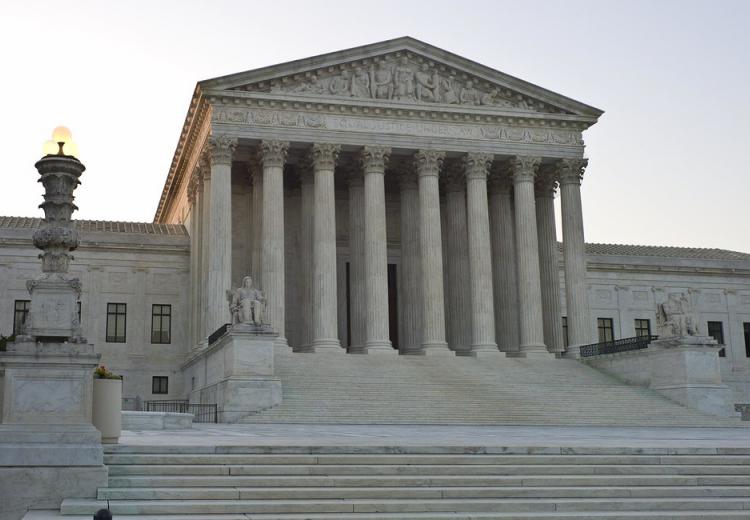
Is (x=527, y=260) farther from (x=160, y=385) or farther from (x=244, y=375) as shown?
(x=160, y=385)

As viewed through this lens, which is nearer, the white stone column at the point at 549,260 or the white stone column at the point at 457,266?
the white stone column at the point at 457,266

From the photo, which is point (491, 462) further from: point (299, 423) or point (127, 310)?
point (127, 310)

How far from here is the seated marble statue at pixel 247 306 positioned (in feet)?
126

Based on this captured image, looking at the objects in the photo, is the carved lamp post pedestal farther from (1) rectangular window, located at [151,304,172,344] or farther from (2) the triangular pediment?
(1) rectangular window, located at [151,304,172,344]

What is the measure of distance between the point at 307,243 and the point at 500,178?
39.4 feet

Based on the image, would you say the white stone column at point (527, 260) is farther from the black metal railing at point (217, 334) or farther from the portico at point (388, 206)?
the black metal railing at point (217, 334)

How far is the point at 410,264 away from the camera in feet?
173

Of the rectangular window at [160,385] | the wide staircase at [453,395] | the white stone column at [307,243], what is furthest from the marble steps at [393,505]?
the rectangular window at [160,385]

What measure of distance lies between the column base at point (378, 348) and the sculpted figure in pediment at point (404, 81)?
517 inches

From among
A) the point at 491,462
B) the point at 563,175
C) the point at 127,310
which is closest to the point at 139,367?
the point at 127,310

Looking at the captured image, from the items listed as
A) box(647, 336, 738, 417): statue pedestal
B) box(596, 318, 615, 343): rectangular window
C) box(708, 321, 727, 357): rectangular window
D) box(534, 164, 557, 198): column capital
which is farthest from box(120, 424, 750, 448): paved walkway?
box(708, 321, 727, 357): rectangular window

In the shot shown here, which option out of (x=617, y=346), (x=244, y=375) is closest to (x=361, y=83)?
(x=617, y=346)

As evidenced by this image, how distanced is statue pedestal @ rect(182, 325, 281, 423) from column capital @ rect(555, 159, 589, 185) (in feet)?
71.9

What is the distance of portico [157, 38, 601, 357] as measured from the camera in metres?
47.9
